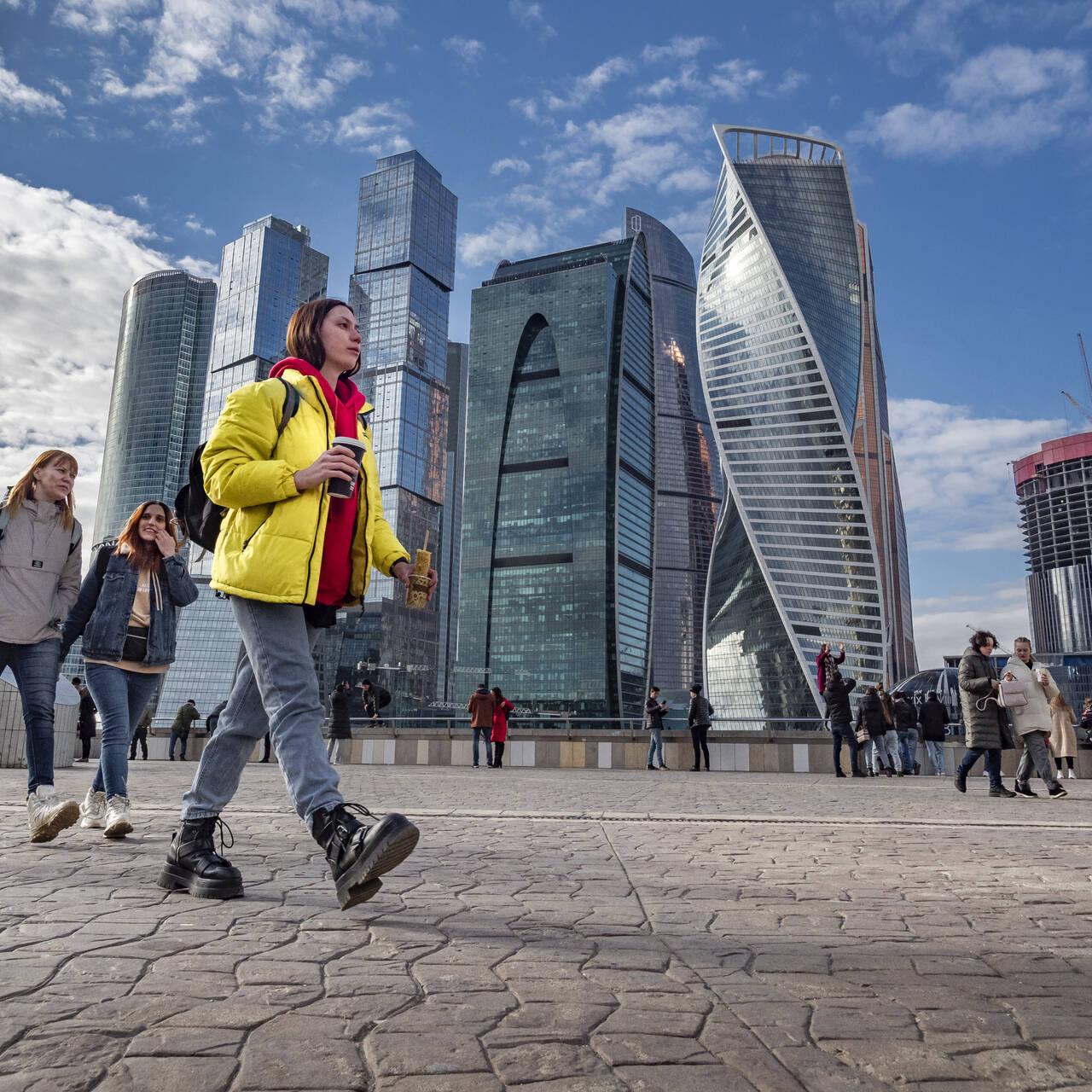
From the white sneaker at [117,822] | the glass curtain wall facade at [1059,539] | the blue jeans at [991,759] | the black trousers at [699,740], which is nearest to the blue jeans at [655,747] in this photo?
the black trousers at [699,740]

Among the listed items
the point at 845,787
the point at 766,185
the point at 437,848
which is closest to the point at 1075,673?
the point at 766,185

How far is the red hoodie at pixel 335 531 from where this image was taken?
3451 mm

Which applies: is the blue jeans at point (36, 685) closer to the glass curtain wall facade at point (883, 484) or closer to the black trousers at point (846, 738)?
the black trousers at point (846, 738)

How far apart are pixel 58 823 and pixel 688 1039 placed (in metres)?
3.75

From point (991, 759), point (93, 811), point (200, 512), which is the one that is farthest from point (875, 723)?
point (200, 512)

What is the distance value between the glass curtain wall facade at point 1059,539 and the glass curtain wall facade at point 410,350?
10691 cm

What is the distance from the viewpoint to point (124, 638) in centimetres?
514

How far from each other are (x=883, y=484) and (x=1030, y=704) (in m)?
162

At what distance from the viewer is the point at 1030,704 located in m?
9.84

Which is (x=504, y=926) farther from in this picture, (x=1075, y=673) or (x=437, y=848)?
(x=1075, y=673)

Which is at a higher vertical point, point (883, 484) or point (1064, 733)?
point (883, 484)

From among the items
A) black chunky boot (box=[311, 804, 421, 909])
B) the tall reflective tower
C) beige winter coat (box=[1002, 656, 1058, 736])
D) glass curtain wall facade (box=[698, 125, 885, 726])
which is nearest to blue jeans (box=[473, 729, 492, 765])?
beige winter coat (box=[1002, 656, 1058, 736])

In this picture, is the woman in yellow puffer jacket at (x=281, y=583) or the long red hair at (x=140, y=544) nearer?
the woman in yellow puffer jacket at (x=281, y=583)

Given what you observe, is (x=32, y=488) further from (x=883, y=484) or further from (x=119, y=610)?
(x=883, y=484)
